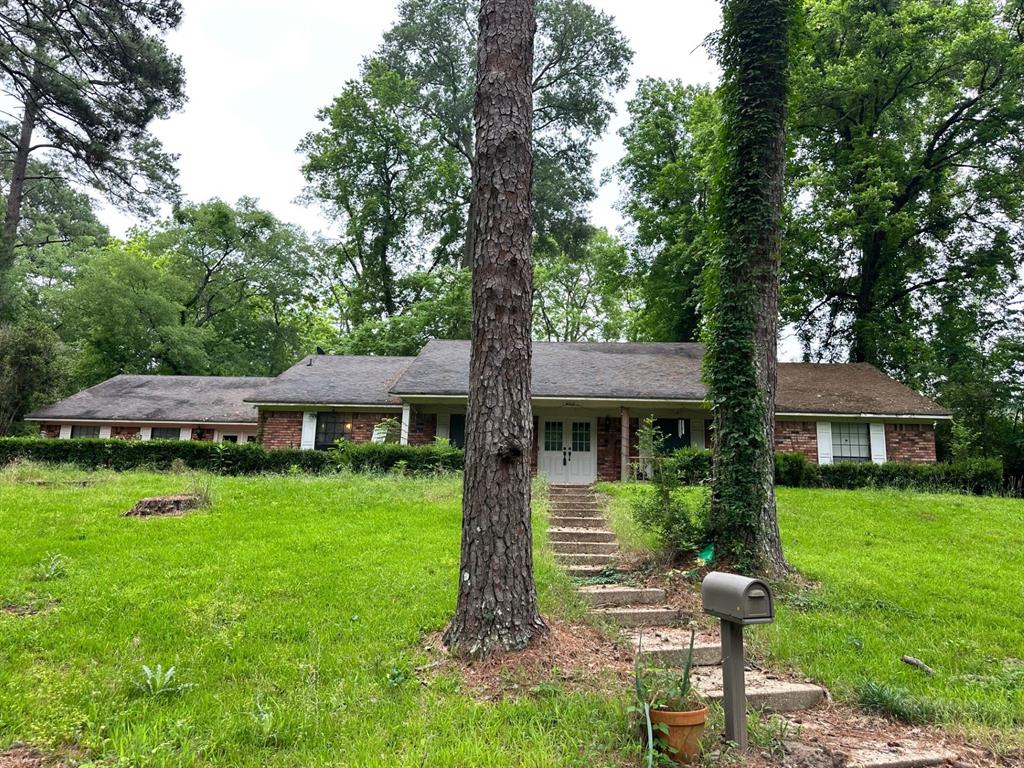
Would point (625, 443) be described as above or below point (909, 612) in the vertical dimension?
above

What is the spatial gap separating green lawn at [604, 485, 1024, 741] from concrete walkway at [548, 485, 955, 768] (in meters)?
0.35

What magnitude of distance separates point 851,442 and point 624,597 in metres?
13.0

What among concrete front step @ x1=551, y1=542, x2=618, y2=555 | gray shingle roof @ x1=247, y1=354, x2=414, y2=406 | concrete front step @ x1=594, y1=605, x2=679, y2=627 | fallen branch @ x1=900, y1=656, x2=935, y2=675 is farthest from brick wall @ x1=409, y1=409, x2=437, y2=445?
fallen branch @ x1=900, y1=656, x2=935, y2=675

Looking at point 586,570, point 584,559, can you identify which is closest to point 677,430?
point 584,559

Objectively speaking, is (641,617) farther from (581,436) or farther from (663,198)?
(663,198)

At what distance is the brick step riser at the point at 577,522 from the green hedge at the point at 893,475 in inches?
193

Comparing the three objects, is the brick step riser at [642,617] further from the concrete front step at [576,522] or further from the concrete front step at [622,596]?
the concrete front step at [576,522]

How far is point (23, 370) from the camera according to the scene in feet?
61.3

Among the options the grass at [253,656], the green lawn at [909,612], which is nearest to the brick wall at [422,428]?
the green lawn at [909,612]

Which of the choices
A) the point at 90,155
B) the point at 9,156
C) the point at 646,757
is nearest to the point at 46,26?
the point at 90,155

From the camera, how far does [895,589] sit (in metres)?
5.95

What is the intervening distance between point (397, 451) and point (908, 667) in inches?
424

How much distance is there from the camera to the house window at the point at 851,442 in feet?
51.2

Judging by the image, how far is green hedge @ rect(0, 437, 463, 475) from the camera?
13.5 metres
